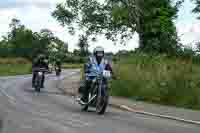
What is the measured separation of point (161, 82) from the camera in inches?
848

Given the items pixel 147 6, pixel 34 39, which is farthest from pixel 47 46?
pixel 147 6

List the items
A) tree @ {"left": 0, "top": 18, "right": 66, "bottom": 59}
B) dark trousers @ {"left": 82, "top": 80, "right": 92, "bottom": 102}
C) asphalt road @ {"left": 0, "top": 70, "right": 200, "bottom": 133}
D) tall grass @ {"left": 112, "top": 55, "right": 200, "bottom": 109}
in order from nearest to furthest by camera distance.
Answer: asphalt road @ {"left": 0, "top": 70, "right": 200, "bottom": 133} < dark trousers @ {"left": 82, "top": 80, "right": 92, "bottom": 102} < tall grass @ {"left": 112, "top": 55, "right": 200, "bottom": 109} < tree @ {"left": 0, "top": 18, "right": 66, "bottom": 59}

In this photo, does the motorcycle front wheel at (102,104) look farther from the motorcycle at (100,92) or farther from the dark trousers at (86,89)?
the dark trousers at (86,89)

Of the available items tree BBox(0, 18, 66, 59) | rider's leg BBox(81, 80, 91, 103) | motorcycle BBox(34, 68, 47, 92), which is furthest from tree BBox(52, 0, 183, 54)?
tree BBox(0, 18, 66, 59)

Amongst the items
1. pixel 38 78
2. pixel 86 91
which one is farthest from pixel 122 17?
pixel 86 91

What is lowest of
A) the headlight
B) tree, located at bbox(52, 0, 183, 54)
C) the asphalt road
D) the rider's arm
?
the asphalt road

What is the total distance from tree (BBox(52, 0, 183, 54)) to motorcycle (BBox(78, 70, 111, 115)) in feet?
110

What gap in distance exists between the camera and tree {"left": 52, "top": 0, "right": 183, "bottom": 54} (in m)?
51.3

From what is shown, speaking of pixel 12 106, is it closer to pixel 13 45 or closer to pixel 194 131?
pixel 194 131

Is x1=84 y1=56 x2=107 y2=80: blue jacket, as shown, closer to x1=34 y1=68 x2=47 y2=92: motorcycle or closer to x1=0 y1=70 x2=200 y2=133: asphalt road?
x1=0 y1=70 x2=200 y2=133: asphalt road

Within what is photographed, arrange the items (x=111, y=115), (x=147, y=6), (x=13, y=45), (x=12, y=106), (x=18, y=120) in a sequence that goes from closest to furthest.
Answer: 1. (x=18, y=120)
2. (x=111, y=115)
3. (x=12, y=106)
4. (x=147, y=6)
5. (x=13, y=45)

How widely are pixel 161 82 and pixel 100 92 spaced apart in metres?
6.00

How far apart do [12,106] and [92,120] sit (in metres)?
4.90

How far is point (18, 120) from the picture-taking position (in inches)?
549
